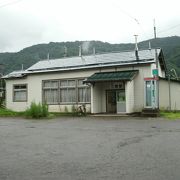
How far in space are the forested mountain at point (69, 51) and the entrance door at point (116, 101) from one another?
20512 mm

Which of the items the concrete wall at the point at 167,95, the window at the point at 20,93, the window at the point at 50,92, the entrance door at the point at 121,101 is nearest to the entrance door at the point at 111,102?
the entrance door at the point at 121,101

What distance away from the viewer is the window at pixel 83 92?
2931 cm

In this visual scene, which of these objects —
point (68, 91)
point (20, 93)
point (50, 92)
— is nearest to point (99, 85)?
point (68, 91)

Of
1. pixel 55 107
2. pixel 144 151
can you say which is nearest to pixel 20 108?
pixel 55 107

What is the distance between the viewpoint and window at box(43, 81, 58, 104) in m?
31.0

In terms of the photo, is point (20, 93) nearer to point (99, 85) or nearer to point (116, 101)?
point (99, 85)

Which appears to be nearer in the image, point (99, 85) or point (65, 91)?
point (99, 85)

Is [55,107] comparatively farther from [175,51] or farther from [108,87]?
[175,51]

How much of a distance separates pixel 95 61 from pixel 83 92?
10.9 feet

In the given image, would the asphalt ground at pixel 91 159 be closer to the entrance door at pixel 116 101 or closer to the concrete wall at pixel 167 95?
the entrance door at pixel 116 101

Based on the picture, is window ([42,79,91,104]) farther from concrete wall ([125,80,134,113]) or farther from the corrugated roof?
concrete wall ([125,80,134,113])

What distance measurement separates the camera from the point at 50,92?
1230 inches

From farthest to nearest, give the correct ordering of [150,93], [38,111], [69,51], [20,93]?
[69,51] → [20,93] → [150,93] → [38,111]

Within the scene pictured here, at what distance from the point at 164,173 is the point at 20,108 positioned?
27.9 metres
